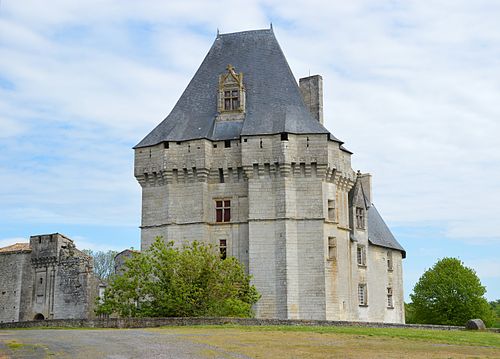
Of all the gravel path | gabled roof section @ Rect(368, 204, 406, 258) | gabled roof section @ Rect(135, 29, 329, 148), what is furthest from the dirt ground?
gabled roof section @ Rect(368, 204, 406, 258)

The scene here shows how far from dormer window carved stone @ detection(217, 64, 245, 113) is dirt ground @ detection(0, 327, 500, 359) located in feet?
64.2

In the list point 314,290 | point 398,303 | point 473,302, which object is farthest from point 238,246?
point 473,302

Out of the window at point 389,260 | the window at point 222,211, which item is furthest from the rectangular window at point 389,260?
the window at point 222,211

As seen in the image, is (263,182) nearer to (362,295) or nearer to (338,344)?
(362,295)

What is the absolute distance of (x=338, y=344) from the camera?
1706 cm

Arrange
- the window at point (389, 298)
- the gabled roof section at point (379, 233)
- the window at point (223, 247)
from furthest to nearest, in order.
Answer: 1. the window at point (389, 298)
2. the gabled roof section at point (379, 233)
3. the window at point (223, 247)

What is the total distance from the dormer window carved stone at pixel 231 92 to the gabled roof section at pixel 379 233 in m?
12.1

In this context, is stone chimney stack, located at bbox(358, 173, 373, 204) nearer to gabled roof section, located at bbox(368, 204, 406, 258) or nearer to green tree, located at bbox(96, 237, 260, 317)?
gabled roof section, located at bbox(368, 204, 406, 258)

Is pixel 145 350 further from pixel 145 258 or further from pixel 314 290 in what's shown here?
pixel 314 290

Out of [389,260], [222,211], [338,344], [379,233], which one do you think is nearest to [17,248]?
[222,211]

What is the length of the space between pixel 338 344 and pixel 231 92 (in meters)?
22.6

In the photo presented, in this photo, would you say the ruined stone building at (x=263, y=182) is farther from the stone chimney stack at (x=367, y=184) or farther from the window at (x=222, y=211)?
the stone chimney stack at (x=367, y=184)

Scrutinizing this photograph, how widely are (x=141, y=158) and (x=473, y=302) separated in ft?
95.5

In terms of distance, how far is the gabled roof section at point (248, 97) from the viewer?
120 feet
